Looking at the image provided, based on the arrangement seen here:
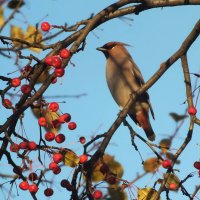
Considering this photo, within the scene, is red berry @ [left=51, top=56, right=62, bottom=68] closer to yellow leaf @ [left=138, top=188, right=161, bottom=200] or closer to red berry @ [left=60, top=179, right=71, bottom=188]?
red berry @ [left=60, top=179, right=71, bottom=188]

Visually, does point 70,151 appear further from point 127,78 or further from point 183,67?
point 127,78

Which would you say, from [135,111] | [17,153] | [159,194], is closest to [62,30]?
[17,153]

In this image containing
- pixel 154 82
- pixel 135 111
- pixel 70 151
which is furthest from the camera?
pixel 135 111

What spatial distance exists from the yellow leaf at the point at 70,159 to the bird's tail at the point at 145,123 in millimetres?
2590

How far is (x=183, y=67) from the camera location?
11.7 feet

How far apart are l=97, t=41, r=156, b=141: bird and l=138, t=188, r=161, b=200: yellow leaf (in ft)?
7.92

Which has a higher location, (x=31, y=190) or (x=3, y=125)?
(x=3, y=125)

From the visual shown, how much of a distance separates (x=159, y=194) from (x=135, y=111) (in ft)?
9.05

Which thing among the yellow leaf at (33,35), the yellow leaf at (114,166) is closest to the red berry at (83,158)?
the yellow leaf at (114,166)

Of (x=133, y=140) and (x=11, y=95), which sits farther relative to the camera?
(x=133, y=140)

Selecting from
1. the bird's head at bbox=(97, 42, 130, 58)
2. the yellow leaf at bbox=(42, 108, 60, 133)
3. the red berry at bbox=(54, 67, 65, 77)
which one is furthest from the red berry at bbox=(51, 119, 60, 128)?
the bird's head at bbox=(97, 42, 130, 58)

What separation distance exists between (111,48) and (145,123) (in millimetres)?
1300

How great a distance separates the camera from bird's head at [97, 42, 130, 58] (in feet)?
21.0

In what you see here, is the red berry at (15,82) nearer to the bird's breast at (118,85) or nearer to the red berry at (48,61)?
the red berry at (48,61)
